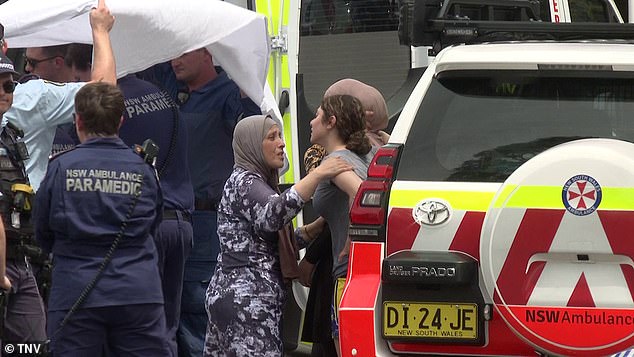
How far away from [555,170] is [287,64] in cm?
383

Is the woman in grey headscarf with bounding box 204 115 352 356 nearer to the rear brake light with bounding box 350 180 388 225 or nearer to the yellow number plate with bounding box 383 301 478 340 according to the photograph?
the rear brake light with bounding box 350 180 388 225

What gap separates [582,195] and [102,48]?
2.40m

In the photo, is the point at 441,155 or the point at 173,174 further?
the point at 173,174

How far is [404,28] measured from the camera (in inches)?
253

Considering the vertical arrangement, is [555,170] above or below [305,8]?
below

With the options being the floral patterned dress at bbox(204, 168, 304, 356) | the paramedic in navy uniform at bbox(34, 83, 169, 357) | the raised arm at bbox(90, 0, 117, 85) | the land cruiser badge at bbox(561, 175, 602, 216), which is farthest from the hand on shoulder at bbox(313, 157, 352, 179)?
the land cruiser badge at bbox(561, 175, 602, 216)

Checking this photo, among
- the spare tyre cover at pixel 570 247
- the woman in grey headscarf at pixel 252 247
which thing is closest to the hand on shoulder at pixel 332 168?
the woman in grey headscarf at pixel 252 247

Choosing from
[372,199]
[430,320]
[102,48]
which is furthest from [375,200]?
[102,48]

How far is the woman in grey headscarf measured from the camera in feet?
20.8

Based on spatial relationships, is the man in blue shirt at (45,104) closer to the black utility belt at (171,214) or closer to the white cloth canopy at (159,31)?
the white cloth canopy at (159,31)

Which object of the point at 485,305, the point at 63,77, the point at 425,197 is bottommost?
the point at 485,305

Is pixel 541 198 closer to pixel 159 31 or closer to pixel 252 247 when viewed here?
pixel 252 247

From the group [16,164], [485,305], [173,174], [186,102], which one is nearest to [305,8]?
[186,102]

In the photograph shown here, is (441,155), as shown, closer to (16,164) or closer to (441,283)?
(441,283)
